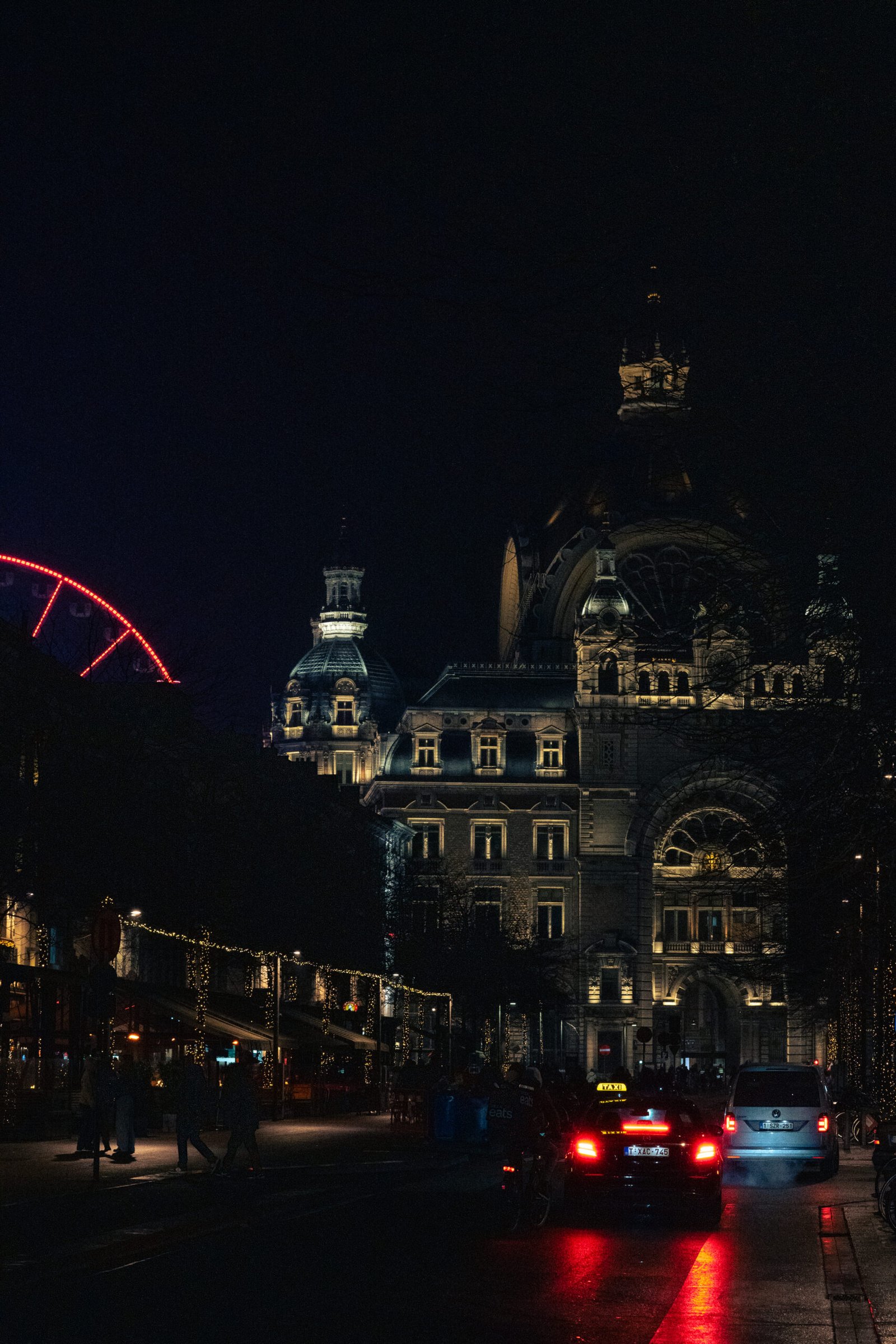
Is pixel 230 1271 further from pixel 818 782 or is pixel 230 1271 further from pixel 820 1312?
pixel 818 782

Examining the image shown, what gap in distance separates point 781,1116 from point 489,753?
10653 cm

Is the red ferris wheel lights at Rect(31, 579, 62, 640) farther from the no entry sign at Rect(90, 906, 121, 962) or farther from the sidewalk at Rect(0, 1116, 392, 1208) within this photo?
the no entry sign at Rect(90, 906, 121, 962)

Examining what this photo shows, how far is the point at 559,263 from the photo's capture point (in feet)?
42.4

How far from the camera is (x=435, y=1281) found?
61.5 feet

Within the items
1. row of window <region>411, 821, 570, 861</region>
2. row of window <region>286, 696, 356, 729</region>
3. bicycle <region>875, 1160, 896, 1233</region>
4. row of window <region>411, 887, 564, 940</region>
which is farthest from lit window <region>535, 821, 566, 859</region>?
bicycle <region>875, 1160, 896, 1233</region>

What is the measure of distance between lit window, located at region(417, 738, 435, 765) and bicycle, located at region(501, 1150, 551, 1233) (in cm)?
11553

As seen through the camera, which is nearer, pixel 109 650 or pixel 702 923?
pixel 109 650

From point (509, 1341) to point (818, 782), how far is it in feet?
18.9

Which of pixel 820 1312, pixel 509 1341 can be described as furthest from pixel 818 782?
pixel 509 1341

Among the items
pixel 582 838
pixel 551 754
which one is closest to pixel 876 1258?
pixel 582 838

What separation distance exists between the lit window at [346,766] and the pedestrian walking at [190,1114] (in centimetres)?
14790

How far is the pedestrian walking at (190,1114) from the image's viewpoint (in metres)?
31.5

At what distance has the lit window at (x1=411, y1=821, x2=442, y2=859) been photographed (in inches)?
5517

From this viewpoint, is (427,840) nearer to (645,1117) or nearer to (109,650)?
(109,650)
